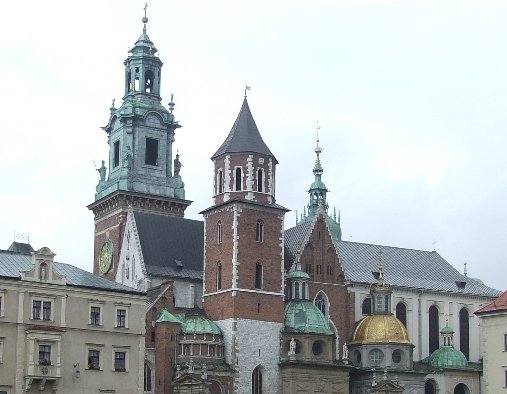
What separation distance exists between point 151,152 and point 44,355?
1666 inches

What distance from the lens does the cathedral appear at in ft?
297

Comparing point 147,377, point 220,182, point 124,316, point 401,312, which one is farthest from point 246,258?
point 401,312

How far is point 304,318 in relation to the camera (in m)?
94.1

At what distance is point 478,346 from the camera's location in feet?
366

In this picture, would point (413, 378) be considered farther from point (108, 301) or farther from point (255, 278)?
point (108, 301)

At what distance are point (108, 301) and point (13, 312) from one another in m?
7.05

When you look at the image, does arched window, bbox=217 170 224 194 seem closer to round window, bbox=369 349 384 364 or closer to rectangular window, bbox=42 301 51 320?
round window, bbox=369 349 384 364

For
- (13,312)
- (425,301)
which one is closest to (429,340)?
(425,301)

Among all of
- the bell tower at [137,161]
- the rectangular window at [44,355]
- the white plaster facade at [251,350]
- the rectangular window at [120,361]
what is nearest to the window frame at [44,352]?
the rectangular window at [44,355]

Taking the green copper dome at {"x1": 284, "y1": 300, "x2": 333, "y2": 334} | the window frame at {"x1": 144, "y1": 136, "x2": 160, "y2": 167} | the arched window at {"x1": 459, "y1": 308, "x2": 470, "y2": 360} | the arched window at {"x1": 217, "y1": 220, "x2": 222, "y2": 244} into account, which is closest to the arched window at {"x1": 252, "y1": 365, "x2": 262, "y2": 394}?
the green copper dome at {"x1": 284, "y1": 300, "x2": 333, "y2": 334}

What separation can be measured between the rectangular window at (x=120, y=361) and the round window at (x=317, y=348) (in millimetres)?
19964

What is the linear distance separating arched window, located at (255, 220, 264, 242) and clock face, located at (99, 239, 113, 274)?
18263 millimetres

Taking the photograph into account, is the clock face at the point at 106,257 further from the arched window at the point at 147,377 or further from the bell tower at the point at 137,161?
the arched window at the point at 147,377

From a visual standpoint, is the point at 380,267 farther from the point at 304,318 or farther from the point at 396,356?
the point at 304,318
